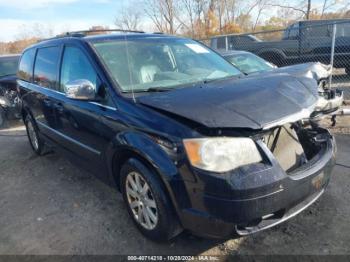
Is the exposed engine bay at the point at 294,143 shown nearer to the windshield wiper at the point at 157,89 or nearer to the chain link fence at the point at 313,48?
the windshield wiper at the point at 157,89

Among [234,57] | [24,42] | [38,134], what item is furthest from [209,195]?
[24,42]

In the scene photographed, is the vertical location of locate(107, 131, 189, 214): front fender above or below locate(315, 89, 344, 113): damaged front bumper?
above

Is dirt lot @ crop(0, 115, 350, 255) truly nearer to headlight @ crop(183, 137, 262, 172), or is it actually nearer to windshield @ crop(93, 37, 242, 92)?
headlight @ crop(183, 137, 262, 172)

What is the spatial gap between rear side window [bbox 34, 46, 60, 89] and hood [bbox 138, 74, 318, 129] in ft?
6.07

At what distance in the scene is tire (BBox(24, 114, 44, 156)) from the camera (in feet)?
16.9

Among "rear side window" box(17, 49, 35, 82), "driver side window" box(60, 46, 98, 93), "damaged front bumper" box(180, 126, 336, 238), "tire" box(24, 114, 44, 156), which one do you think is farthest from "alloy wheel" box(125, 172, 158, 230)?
"rear side window" box(17, 49, 35, 82)

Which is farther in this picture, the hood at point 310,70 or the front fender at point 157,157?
the hood at point 310,70

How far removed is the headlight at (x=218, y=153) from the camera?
7.07 ft

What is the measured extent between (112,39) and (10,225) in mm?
2208

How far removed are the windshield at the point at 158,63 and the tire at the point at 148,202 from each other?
0.75m

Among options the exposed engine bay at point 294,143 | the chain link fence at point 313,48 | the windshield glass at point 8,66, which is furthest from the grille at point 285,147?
the windshield glass at point 8,66

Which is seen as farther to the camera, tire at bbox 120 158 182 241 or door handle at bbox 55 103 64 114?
door handle at bbox 55 103 64 114

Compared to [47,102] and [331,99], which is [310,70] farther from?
[47,102]

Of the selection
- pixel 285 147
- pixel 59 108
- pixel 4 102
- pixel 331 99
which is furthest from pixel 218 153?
pixel 4 102
